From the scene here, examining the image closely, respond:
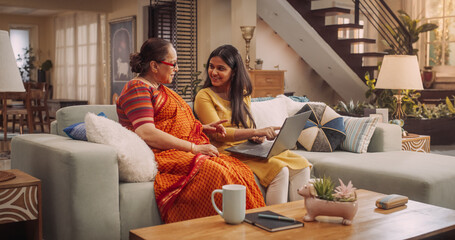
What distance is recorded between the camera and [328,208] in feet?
Result: 5.52

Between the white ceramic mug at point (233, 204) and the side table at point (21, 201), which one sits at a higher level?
the white ceramic mug at point (233, 204)

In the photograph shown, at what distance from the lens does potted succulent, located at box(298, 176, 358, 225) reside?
1.66 meters

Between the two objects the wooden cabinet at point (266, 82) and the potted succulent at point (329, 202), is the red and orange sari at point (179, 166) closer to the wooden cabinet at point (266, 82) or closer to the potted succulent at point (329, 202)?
the potted succulent at point (329, 202)

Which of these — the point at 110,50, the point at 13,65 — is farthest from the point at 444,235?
the point at 110,50

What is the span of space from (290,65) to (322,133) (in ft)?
16.8

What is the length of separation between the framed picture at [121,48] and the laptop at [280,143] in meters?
6.56

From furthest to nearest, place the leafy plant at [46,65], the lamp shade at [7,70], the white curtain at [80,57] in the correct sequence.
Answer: the leafy plant at [46,65] < the white curtain at [80,57] < the lamp shade at [7,70]

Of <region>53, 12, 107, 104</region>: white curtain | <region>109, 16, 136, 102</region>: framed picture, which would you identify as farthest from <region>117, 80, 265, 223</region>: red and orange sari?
<region>53, 12, 107, 104</region>: white curtain

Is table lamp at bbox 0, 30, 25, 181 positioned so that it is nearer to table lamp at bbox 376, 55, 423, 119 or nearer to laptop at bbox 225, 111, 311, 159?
laptop at bbox 225, 111, 311, 159

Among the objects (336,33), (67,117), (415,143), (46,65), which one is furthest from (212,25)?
(46,65)

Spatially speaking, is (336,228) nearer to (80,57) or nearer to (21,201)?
(21,201)

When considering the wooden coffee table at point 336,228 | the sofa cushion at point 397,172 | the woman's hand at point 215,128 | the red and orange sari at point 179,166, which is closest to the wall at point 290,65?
the sofa cushion at point 397,172

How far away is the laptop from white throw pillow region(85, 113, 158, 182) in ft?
1.65

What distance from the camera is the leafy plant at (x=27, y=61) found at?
1221cm
